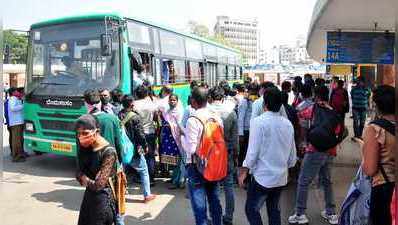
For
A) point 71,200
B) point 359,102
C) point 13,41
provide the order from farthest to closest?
point 359,102 < point 13,41 < point 71,200

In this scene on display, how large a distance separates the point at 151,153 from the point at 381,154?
451cm

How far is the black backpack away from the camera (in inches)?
191

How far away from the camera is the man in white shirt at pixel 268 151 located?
4074mm

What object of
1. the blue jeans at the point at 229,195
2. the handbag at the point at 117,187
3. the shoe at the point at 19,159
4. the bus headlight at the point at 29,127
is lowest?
the shoe at the point at 19,159

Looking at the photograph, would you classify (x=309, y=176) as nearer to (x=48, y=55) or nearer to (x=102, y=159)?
(x=102, y=159)

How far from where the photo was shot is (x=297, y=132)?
6.29 metres


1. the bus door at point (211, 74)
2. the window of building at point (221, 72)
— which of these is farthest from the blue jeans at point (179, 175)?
the window of building at point (221, 72)

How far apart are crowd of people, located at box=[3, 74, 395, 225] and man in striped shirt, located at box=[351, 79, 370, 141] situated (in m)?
5.22

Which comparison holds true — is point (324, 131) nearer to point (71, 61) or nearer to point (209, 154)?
point (209, 154)

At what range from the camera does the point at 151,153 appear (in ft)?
23.9

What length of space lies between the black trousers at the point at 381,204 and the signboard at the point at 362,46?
619 centimetres

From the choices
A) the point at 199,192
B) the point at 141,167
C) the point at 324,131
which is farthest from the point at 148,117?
the point at 324,131

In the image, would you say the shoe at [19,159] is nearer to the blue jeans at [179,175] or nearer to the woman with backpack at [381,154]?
the blue jeans at [179,175]

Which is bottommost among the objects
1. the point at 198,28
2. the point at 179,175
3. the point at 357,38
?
the point at 179,175
